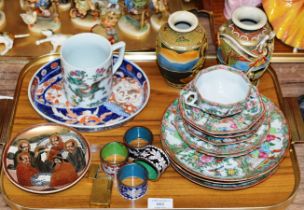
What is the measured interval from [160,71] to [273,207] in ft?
1.22

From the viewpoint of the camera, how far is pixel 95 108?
1096 mm

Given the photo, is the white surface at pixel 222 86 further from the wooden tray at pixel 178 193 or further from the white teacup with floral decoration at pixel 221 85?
the wooden tray at pixel 178 193

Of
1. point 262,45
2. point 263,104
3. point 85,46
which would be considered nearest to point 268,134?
point 263,104

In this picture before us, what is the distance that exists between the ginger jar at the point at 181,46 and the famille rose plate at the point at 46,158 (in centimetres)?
23

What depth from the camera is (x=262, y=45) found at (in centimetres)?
105

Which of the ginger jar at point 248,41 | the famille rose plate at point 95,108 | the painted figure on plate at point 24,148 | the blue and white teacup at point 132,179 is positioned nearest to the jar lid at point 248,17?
the ginger jar at point 248,41

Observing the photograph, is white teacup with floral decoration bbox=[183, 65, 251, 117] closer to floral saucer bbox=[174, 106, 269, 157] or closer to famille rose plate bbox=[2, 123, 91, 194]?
floral saucer bbox=[174, 106, 269, 157]

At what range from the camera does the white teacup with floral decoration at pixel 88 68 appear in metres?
1.02

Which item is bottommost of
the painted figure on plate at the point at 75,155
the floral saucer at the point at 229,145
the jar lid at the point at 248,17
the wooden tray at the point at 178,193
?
the wooden tray at the point at 178,193

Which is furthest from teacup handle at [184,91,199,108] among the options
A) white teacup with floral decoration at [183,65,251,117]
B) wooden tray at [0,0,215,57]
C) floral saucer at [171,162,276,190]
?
wooden tray at [0,0,215,57]

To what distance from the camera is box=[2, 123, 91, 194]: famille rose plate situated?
966 mm

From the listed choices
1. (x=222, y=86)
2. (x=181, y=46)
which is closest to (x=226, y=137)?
(x=222, y=86)

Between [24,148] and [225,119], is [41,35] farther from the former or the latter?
[225,119]

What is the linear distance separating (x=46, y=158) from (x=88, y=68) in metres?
0.18
